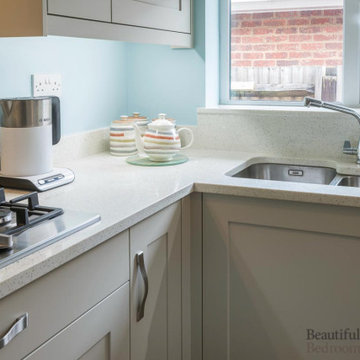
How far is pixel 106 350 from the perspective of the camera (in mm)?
1310

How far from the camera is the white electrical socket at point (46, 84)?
1.91m

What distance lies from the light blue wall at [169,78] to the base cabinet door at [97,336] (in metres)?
1.20

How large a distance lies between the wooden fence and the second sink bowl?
353 mm

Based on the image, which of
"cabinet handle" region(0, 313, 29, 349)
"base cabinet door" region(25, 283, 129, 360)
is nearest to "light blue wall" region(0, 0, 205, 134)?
"base cabinet door" region(25, 283, 129, 360)

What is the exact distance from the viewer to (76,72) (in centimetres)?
213

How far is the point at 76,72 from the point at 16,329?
136 cm

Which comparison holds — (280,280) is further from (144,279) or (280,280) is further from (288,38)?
(288,38)

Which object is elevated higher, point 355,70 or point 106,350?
point 355,70

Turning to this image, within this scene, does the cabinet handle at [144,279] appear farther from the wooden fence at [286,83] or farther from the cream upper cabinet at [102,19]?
the wooden fence at [286,83]

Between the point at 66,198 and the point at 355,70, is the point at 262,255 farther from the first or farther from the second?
the point at 355,70

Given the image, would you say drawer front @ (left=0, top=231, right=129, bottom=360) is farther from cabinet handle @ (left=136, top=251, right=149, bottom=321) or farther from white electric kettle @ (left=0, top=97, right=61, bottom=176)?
white electric kettle @ (left=0, top=97, right=61, bottom=176)

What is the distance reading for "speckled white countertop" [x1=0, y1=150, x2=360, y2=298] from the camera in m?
1.07

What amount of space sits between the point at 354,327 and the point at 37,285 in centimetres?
101

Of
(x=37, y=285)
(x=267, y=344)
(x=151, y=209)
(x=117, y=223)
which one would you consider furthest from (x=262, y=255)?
(x=37, y=285)
